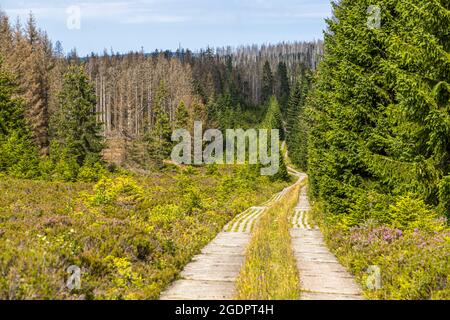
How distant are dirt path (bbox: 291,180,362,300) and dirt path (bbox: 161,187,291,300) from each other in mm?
1551

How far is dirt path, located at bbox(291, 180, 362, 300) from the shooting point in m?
7.83

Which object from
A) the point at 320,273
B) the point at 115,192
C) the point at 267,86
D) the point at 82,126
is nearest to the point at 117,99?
the point at 82,126

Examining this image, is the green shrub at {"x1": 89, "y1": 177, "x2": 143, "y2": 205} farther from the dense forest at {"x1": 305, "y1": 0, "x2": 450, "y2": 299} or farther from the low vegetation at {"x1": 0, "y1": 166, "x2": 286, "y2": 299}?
the dense forest at {"x1": 305, "y1": 0, "x2": 450, "y2": 299}

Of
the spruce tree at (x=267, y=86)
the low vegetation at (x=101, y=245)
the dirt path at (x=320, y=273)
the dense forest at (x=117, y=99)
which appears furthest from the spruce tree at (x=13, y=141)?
the spruce tree at (x=267, y=86)

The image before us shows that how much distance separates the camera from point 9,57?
54.1 m

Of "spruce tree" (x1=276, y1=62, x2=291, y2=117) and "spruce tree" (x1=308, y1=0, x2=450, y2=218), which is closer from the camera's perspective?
"spruce tree" (x1=308, y1=0, x2=450, y2=218)

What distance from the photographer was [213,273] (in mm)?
9320

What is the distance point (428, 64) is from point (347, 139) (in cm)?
463

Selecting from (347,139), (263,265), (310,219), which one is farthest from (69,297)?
(310,219)

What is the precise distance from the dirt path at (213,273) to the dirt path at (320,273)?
155cm

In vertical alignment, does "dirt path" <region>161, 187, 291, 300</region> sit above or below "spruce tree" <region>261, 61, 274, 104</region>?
below

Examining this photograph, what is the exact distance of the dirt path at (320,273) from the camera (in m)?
7.83

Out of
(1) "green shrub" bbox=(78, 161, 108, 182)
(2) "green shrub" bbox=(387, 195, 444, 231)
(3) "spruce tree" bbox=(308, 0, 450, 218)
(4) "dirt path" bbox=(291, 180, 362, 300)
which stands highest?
(3) "spruce tree" bbox=(308, 0, 450, 218)

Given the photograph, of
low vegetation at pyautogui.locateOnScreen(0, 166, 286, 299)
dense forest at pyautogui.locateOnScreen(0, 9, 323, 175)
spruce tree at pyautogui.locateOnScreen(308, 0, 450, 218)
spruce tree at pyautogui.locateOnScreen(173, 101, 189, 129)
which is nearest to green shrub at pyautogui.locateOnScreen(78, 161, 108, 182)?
dense forest at pyautogui.locateOnScreen(0, 9, 323, 175)
